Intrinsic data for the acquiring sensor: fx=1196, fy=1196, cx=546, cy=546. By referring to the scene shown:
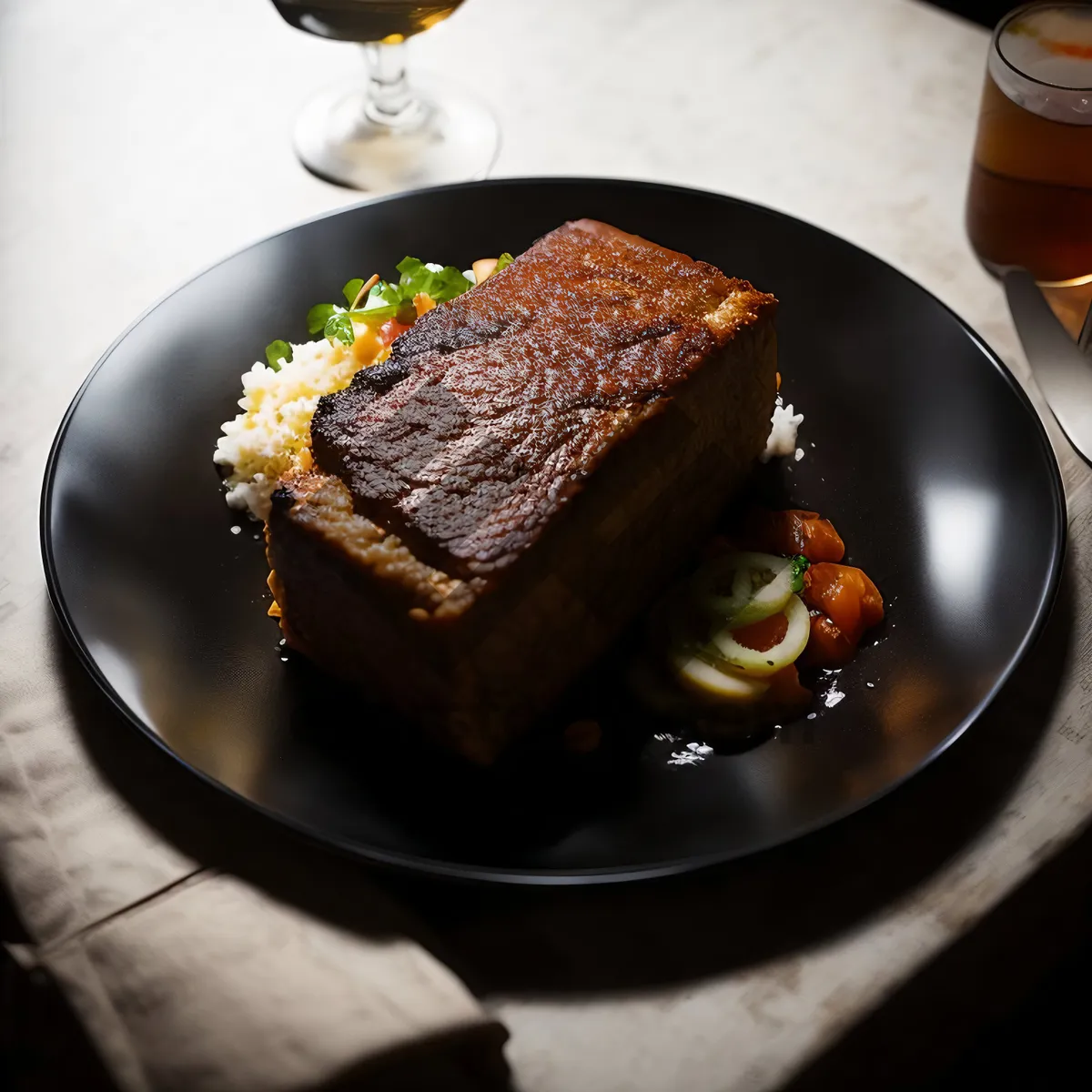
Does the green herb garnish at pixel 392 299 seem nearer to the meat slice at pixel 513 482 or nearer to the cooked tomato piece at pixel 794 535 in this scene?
the meat slice at pixel 513 482

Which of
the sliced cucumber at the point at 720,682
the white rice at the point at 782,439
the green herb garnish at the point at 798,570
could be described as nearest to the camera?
the sliced cucumber at the point at 720,682

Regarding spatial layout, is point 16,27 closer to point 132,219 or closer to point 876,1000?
point 132,219

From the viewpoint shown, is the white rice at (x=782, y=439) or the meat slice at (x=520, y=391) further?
the white rice at (x=782, y=439)

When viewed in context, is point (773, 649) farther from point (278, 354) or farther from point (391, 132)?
point (391, 132)

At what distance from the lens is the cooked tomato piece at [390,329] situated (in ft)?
7.79

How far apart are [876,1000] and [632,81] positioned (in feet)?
8.62

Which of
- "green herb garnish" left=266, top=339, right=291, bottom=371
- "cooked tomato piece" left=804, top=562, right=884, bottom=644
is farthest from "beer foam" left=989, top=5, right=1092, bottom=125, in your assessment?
"green herb garnish" left=266, top=339, right=291, bottom=371

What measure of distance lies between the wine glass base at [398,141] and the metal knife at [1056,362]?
1.34m

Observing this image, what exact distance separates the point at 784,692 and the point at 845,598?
0.21 m

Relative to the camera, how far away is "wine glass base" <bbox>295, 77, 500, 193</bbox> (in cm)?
300

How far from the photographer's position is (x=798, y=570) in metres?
1.96

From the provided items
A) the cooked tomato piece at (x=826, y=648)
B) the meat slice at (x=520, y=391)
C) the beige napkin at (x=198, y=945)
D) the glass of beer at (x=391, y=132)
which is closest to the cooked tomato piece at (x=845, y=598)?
the cooked tomato piece at (x=826, y=648)

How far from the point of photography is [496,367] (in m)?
1.92

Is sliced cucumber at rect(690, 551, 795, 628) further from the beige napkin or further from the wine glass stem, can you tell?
the wine glass stem
